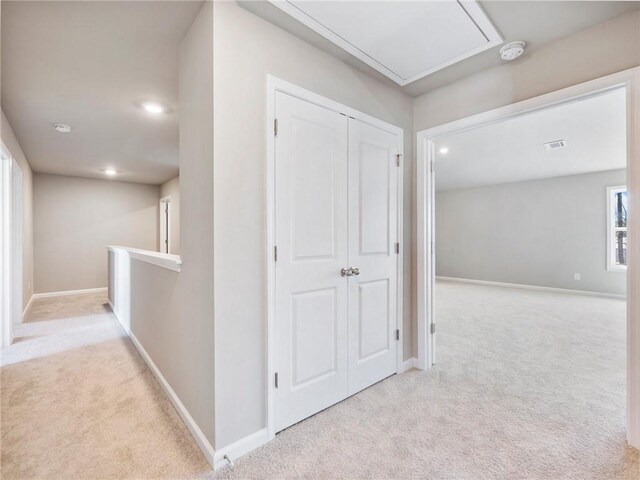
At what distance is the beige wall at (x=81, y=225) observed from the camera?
5.77 meters

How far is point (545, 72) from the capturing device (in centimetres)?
188

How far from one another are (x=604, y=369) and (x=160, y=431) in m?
3.41

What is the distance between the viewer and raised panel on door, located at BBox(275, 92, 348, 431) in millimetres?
1729

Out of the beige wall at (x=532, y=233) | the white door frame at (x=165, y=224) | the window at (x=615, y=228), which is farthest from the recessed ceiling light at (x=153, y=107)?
the window at (x=615, y=228)

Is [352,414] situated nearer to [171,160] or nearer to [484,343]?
[484,343]

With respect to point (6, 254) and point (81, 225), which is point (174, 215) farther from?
point (6, 254)

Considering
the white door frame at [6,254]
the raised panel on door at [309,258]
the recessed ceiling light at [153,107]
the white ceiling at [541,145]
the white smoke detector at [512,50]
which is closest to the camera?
the raised panel on door at [309,258]

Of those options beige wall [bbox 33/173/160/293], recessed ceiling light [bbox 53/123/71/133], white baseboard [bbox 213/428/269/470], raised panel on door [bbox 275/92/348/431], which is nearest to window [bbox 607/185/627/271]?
raised panel on door [bbox 275/92/348/431]

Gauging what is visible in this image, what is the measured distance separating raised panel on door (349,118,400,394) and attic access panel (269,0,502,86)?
1.53ft

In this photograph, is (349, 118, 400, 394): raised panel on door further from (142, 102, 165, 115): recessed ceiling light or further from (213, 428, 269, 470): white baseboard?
(142, 102, 165, 115): recessed ceiling light

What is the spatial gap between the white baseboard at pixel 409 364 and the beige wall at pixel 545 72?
196cm

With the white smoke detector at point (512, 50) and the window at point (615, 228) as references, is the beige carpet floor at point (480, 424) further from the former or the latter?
the window at point (615, 228)

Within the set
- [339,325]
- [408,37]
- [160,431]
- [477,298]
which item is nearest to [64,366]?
[160,431]

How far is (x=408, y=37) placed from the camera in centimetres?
178
